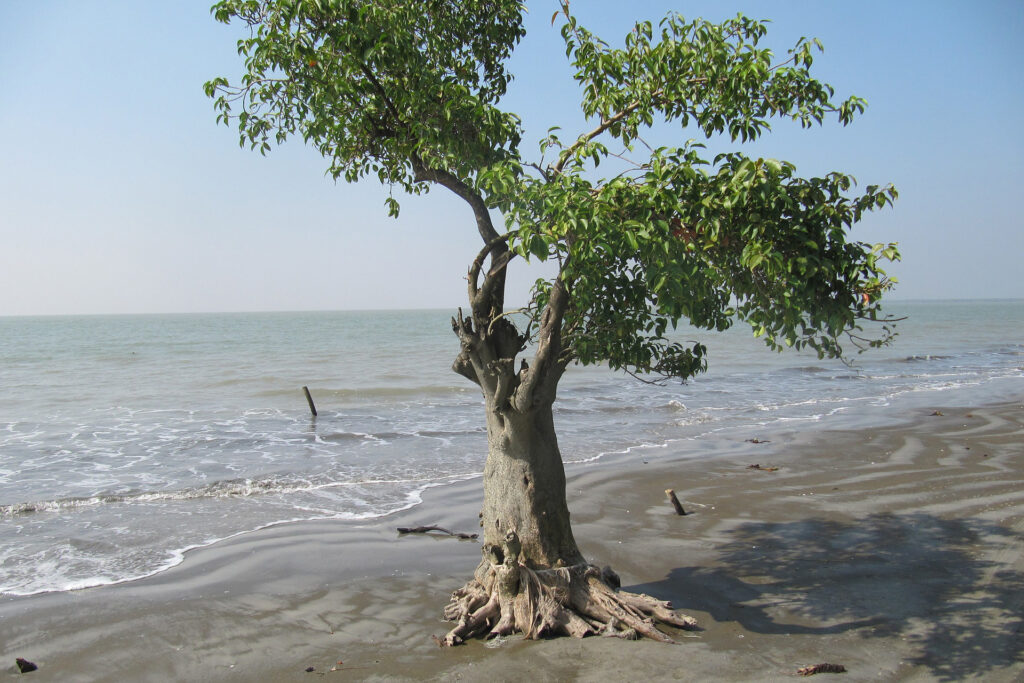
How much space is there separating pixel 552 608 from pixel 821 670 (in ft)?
6.84

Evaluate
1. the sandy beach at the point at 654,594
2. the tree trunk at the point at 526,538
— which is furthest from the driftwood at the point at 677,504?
the tree trunk at the point at 526,538

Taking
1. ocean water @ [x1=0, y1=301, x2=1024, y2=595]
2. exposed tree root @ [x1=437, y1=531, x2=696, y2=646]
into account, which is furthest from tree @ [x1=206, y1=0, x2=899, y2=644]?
ocean water @ [x1=0, y1=301, x2=1024, y2=595]

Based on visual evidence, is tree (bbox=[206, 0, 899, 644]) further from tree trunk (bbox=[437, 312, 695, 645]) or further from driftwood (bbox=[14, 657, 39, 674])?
driftwood (bbox=[14, 657, 39, 674])

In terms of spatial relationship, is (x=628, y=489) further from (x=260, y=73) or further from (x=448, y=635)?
(x=260, y=73)

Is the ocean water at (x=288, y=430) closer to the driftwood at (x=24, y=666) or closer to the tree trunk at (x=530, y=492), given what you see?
the driftwood at (x=24, y=666)

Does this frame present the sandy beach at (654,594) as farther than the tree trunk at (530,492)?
No

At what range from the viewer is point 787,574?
7.99 m

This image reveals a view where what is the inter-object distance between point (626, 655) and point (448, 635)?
1.50 m

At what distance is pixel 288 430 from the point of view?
19688mm

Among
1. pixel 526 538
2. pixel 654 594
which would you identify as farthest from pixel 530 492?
pixel 654 594

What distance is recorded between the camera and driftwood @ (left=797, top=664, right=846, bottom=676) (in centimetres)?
567

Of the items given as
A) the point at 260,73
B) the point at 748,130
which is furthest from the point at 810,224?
the point at 260,73

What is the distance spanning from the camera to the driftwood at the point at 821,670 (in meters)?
5.67

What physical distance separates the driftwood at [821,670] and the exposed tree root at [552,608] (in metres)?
1.02
